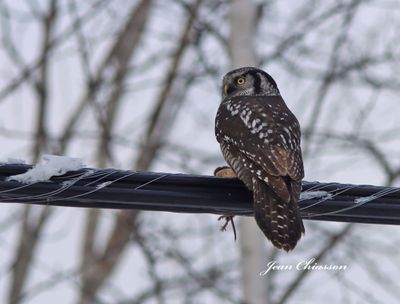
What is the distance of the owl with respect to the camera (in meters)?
5.85

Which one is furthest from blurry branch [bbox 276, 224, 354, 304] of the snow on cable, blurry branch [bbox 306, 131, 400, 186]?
the snow on cable

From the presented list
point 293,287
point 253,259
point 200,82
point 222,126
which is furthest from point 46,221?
point 222,126

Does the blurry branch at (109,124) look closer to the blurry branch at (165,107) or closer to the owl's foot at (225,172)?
the blurry branch at (165,107)

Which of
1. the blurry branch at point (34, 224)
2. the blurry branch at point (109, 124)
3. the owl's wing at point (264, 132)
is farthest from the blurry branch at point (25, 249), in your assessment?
the owl's wing at point (264, 132)

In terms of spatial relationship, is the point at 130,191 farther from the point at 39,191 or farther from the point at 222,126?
the point at 222,126

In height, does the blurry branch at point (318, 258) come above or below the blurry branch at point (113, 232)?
below

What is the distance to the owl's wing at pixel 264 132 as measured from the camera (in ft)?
20.7

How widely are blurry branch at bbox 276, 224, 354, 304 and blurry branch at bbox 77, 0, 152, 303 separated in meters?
2.56

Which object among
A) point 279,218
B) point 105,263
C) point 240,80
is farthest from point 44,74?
point 279,218

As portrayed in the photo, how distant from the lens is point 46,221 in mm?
15938

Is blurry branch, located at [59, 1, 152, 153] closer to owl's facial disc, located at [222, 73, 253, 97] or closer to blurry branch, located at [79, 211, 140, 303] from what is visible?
blurry branch, located at [79, 211, 140, 303]

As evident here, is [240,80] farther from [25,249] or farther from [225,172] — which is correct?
[25,249]

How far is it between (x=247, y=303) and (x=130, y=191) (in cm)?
501

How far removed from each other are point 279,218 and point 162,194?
0.86 metres
